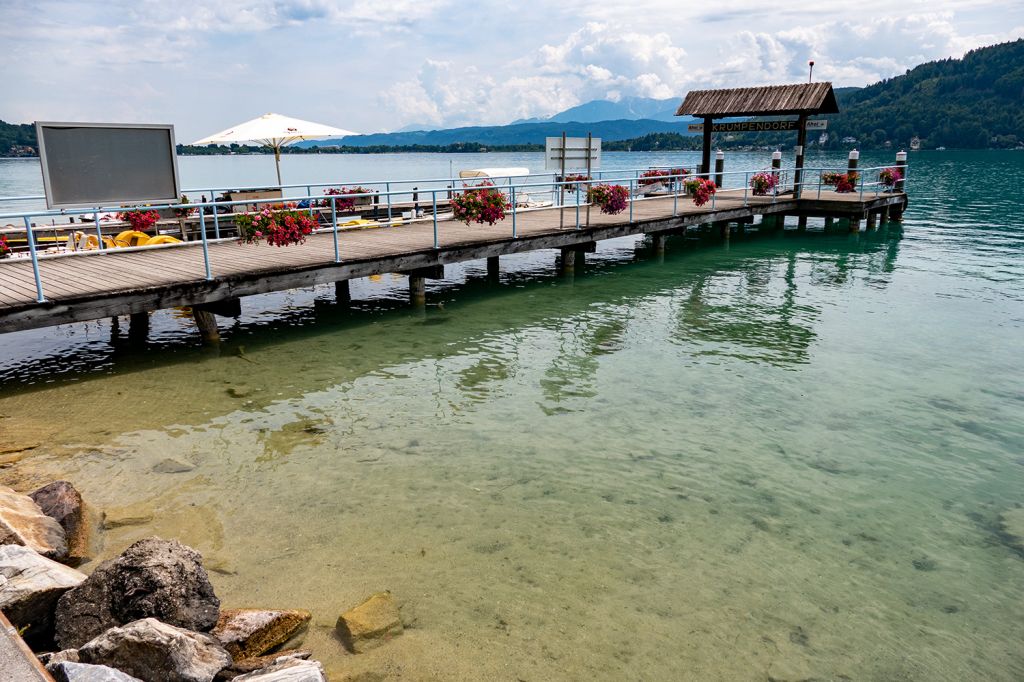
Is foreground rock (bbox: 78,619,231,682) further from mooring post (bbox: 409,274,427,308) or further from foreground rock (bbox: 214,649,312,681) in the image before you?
mooring post (bbox: 409,274,427,308)

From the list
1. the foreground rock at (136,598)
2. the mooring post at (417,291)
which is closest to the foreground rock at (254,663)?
the foreground rock at (136,598)

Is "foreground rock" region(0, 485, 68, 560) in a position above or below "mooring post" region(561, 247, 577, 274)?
below

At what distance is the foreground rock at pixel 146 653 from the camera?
4098mm

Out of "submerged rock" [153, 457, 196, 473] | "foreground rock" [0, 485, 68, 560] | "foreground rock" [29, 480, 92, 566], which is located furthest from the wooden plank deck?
"foreground rock" [0, 485, 68, 560]

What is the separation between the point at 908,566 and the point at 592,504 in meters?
2.69

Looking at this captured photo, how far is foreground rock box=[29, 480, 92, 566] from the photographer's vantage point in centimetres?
596

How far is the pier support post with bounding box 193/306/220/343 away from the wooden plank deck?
0.67 m

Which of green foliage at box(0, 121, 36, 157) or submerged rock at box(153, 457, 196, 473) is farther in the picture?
green foliage at box(0, 121, 36, 157)

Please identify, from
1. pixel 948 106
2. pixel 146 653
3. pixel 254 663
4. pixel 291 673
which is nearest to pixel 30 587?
pixel 146 653

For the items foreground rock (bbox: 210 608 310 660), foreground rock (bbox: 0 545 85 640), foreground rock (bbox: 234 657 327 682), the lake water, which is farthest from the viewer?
the lake water

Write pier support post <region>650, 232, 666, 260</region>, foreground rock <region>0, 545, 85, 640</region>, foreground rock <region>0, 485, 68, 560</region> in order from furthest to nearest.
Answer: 1. pier support post <region>650, 232, 666, 260</region>
2. foreground rock <region>0, 485, 68, 560</region>
3. foreground rock <region>0, 545, 85, 640</region>

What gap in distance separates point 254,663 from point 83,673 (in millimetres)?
1126

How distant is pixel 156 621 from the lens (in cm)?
434

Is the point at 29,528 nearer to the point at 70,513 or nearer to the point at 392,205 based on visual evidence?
the point at 70,513
